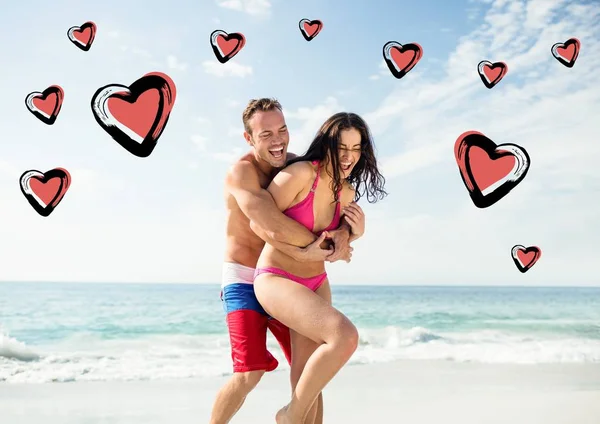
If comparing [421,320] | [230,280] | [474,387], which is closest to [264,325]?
[230,280]

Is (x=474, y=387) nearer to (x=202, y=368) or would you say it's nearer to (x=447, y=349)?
(x=202, y=368)

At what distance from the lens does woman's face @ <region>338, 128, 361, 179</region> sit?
279 cm

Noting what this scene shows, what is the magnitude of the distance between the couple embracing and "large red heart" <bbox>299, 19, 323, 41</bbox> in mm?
3262

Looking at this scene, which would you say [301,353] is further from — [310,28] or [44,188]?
[44,188]

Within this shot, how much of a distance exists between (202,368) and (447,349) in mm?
4687

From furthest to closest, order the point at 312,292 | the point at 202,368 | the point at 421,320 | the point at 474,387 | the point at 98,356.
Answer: the point at 421,320 → the point at 98,356 → the point at 202,368 → the point at 474,387 → the point at 312,292

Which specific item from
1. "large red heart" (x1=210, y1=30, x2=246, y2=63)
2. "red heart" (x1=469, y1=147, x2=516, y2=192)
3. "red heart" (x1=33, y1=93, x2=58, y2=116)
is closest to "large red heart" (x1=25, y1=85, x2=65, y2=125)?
"red heart" (x1=33, y1=93, x2=58, y2=116)

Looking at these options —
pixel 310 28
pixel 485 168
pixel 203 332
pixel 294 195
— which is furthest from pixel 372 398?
pixel 203 332

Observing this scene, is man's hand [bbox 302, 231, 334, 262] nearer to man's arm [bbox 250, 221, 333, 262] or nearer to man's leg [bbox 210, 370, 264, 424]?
man's arm [bbox 250, 221, 333, 262]

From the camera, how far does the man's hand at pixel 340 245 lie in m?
2.85

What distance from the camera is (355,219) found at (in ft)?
9.72

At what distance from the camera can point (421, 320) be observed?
1694cm

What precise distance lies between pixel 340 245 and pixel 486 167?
396 cm

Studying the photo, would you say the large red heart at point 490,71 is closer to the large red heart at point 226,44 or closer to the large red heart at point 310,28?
the large red heart at point 310,28
